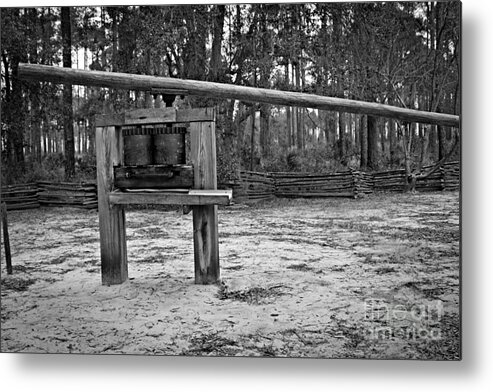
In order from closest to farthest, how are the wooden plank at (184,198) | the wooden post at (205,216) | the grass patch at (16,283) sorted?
the wooden plank at (184,198) < the wooden post at (205,216) < the grass patch at (16,283)

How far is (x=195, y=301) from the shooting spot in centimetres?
239

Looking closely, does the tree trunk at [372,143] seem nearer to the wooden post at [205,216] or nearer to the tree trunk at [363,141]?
the tree trunk at [363,141]

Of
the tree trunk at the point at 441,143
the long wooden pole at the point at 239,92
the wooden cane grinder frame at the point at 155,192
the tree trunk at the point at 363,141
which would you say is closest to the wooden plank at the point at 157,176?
the wooden cane grinder frame at the point at 155,192

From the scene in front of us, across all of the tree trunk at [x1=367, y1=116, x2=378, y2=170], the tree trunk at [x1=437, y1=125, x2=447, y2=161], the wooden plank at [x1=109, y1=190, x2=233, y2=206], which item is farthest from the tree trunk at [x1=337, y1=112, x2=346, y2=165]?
the wooden plank at [x1=109, y1=190, x2=233, y2=206]

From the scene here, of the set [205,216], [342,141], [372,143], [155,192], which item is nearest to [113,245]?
[155,192]

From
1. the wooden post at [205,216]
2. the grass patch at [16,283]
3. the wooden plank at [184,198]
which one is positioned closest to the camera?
the wooden plank at [184,198]

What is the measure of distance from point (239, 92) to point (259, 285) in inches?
37.2

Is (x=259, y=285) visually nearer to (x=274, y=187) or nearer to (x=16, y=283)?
(x=274, y=187)

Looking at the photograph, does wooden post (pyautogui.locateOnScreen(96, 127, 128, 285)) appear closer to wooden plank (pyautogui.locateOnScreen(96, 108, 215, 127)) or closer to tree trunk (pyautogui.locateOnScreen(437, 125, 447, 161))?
wooden plank (pyautogui.locateOnScreen(96, 108, 215, 127))

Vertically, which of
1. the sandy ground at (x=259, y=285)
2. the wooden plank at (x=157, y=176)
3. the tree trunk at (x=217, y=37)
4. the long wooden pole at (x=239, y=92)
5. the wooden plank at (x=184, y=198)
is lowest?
the sandy ground at (x=259, y=285)

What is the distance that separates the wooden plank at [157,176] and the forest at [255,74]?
0.19 metres

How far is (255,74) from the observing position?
247 centimetres

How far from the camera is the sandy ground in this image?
2355mm

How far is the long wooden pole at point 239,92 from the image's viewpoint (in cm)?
239
